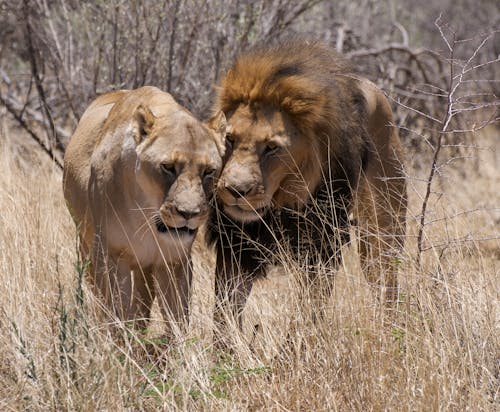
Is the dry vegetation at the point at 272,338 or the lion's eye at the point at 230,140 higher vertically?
the lion's eye at the point at 230,140

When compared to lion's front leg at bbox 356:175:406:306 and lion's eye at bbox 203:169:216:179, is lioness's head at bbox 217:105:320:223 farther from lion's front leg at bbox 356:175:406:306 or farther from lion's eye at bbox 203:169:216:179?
lion's front leg at bbox 356:175:406:306

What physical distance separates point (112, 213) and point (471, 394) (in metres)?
1.67

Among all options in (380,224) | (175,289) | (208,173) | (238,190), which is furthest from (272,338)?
(380,224)

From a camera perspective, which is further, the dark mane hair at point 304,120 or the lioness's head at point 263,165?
the dark mane hair at point 304,120

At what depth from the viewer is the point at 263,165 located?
4.61 meters

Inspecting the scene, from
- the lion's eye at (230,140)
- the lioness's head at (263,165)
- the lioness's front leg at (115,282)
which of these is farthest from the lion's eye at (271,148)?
the lioness's front leg at (115,282)

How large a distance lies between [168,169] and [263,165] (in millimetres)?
650

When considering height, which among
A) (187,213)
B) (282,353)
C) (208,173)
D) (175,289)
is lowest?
(282,353)

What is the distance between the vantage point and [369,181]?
5504 millimetres

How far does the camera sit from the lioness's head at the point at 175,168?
4.00 m

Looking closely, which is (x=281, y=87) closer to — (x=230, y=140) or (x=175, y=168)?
(x=230, y=140)

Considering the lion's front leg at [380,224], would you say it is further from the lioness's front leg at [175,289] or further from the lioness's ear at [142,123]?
the lioness's ear at [142,123]

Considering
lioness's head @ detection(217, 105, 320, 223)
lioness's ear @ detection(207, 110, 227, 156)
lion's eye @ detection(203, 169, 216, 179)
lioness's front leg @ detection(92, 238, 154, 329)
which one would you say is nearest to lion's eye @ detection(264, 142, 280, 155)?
lioness's head @ detection(217, 105, 320, 223)

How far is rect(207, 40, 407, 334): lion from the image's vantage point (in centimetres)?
456
